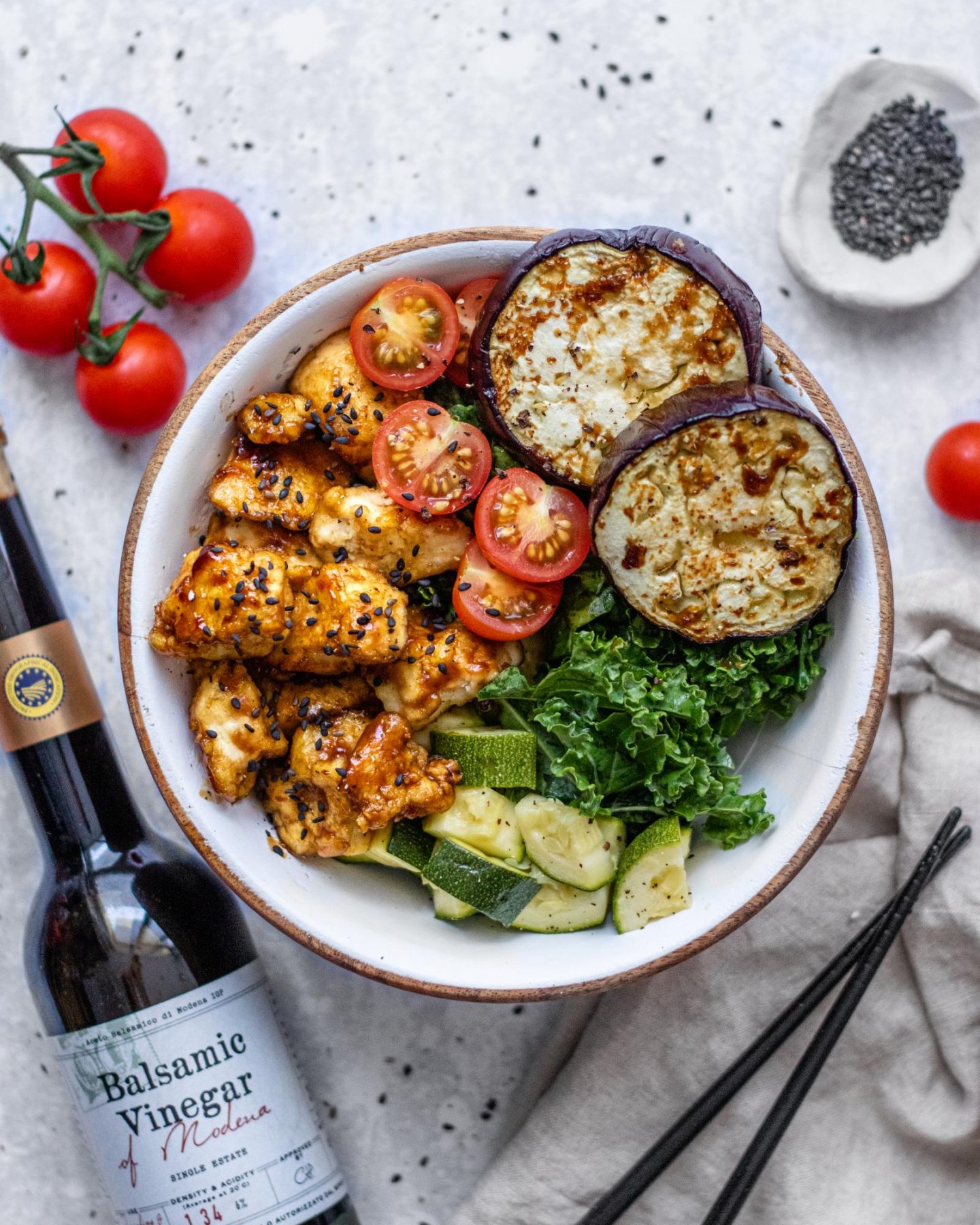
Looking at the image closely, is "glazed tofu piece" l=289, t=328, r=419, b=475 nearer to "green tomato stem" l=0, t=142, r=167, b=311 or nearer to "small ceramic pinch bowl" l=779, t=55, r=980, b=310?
"green tomato stem" l=0, t=142, r=167, b=311

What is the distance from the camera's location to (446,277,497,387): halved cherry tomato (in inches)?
102

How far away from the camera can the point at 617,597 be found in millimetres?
2533

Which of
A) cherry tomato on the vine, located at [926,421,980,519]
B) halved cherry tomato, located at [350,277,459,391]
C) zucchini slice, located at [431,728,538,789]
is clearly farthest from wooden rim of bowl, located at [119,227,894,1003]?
cherry tomato on the vine, located at [926,421,980,519]

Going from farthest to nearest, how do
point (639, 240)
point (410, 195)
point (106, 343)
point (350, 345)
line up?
point (410, 195), point (106, 343), point (350, 345), point (639, 240)

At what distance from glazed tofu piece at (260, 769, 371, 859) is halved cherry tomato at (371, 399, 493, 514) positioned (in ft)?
2.24

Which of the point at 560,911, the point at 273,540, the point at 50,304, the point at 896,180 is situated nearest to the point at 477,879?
the point at 560,911

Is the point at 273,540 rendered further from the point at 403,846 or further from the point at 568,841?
the point at 568,841

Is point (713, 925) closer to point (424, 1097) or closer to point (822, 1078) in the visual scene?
point (822, 1078)

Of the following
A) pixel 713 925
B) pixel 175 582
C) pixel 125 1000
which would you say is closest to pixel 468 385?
pixel 175 582

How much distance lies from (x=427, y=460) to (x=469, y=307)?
1.27 ft

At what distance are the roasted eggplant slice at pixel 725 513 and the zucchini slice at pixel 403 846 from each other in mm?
723

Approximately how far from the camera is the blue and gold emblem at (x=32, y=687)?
2.63m

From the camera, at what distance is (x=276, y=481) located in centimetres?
255

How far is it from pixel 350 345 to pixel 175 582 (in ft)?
2.17
